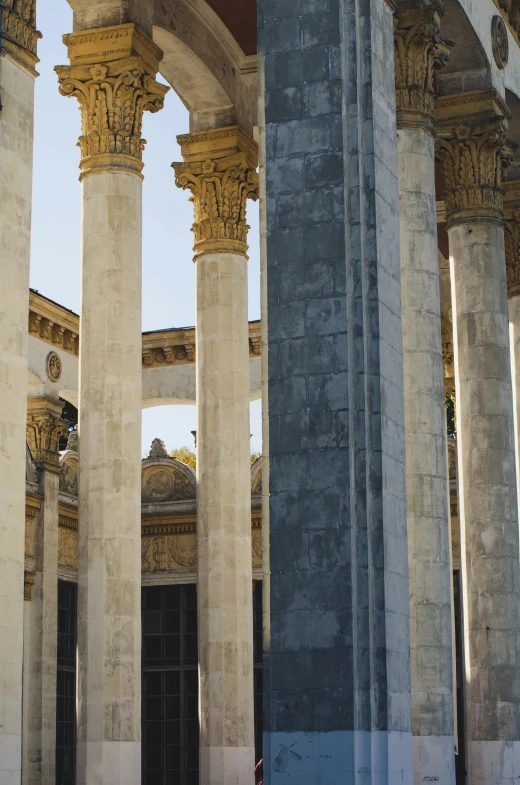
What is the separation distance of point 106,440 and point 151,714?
56.8 feet

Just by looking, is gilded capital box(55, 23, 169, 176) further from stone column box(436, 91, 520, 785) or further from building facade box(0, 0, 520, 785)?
stone column box(436, 91, 520, 785)

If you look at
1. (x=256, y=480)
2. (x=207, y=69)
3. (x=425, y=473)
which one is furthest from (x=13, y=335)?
(x=256, y=480)

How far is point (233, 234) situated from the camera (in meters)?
32.4

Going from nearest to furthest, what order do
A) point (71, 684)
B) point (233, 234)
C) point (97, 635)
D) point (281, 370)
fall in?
point (281, 370) < point (97, 635) < point (233, 234) < point (71, 684)

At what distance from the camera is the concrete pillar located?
64.4 ft

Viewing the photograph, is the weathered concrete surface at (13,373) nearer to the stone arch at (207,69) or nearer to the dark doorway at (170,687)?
the stone arch at (207,69)

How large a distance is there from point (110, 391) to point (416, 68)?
788 cm

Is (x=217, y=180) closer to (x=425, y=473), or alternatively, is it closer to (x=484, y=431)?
(x=484, y=431)

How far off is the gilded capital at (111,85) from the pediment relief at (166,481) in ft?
53.9

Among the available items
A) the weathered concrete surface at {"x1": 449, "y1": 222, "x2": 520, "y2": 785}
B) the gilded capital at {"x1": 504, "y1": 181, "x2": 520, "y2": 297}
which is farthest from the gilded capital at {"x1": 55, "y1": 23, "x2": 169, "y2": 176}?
the gilded capital at {"x1": 504, "y1": 181, "x2": 520, "y2": 297}

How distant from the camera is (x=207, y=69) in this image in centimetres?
3247

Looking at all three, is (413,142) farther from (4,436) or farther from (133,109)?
(4,436)

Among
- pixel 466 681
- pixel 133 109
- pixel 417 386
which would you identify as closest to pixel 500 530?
pixel 466 681

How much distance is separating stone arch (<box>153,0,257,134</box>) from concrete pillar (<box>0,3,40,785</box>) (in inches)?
385
